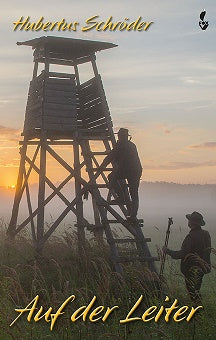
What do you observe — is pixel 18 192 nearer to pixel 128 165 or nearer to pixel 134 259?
pixel 128 165

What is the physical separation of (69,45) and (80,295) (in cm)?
957

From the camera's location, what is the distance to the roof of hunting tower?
15133 mm

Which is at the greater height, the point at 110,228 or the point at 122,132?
the point at 122,132

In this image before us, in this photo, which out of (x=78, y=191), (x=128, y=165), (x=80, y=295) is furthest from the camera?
(x=78, y=191)

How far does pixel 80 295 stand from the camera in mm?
8211

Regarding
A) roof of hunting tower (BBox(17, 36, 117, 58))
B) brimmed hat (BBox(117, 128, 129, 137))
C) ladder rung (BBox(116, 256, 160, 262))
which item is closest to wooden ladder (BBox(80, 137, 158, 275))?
ladder rung (BBox(116, 256, 160, 262))

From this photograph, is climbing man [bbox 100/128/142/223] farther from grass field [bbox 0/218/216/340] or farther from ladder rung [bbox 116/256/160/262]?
grass field [bbox 0/218/216/340]

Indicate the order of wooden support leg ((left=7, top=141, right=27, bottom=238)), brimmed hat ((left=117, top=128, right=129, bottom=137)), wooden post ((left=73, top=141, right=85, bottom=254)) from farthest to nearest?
wooden support leg ((left=7, top=141, right=27, bottom=238)), wooden post ((left=73, top=141, right=85, bottom=254)), brimmed hat ((left=117, top=128, right=129, bottom=137))

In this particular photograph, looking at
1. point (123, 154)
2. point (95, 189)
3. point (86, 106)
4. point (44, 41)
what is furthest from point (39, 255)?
point (44, 41)

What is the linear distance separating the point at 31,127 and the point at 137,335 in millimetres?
8962

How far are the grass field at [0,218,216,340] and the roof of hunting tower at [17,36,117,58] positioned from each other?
634cm

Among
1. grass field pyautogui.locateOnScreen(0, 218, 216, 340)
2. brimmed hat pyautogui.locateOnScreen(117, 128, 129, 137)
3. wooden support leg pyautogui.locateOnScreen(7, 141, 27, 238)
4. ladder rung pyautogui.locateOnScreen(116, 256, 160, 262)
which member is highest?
brimmed hat pyautogui.locateOnScreen(117, 128, 129, 137)

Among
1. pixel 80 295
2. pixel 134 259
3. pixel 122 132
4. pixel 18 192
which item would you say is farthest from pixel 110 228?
pixel 80 295

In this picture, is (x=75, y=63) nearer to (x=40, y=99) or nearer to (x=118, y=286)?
(x=40, y=99)
